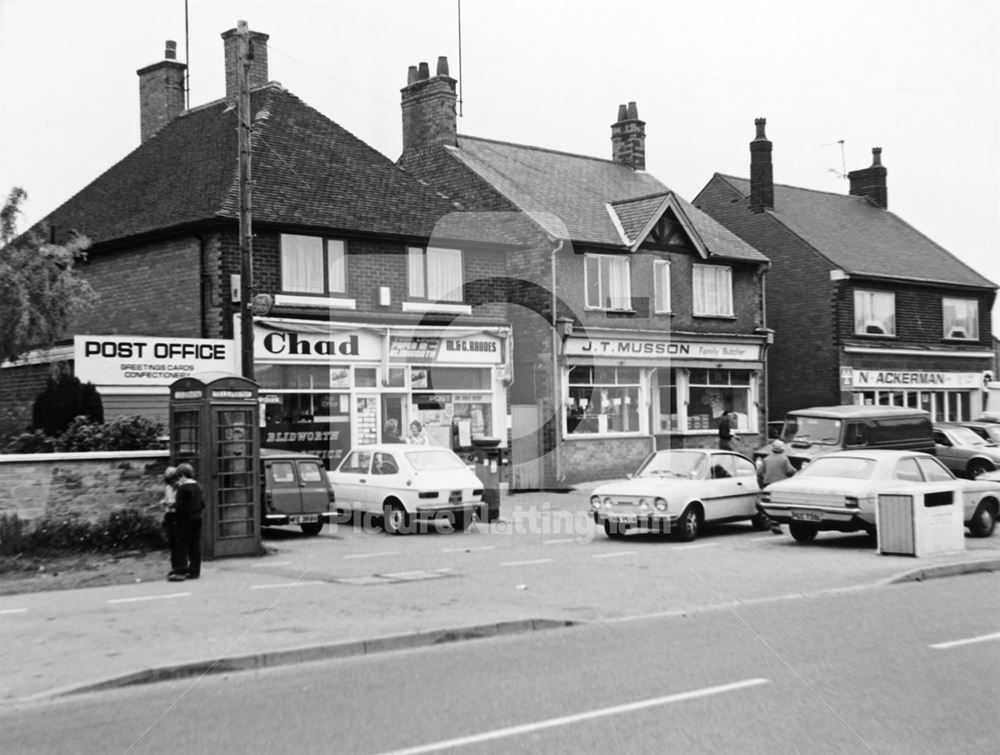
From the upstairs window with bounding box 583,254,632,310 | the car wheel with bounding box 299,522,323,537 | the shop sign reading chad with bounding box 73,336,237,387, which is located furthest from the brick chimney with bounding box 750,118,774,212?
the car wheel with bounding box 299,522,323,537

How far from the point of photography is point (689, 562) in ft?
54.9

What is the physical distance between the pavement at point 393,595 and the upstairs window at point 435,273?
370 inches

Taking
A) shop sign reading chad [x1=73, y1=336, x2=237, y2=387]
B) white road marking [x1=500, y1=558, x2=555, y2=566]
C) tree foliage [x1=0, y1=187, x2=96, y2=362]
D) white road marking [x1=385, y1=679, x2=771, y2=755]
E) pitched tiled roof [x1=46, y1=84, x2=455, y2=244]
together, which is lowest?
white road marking [x1=500, y1=558, x2=555, y2=566]

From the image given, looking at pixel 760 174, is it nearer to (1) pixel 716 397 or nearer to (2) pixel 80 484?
(1) pixel 716 397

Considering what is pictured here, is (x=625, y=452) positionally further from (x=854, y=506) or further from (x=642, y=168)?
(x=854, y=506)

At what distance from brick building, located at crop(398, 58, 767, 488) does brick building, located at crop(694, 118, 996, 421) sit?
3.87 metres

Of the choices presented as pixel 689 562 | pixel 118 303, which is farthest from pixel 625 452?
pixel 689 562

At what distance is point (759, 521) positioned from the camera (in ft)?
69.4

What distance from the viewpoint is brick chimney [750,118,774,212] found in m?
42.3

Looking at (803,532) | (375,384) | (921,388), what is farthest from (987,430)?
(375,384)

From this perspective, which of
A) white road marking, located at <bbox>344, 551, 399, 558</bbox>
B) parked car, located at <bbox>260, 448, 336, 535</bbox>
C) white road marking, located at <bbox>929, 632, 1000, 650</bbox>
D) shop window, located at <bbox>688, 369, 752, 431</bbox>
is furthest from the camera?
shop window, located at <bbox>688, 369, 752, 431</bbox>

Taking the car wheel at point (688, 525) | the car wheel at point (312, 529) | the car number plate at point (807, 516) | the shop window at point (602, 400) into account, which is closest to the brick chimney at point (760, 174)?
the shop window at point (602, 400)

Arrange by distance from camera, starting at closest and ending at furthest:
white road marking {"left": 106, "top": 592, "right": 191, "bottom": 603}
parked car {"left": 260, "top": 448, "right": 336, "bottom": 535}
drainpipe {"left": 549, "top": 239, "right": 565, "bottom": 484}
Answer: white road marking {"left": 106, "top": 592, "right": 191, "bottom": 603}, parked car {"left": 260, "top": 448, "right": 336, "bottom": 535}, drainpipe {"left": 549, "top": 239, "right": 565, "bottom": 484}

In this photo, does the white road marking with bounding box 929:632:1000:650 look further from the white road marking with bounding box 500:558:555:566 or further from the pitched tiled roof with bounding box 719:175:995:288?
the pitched tiled roof with bounding box 719:175:995:288
